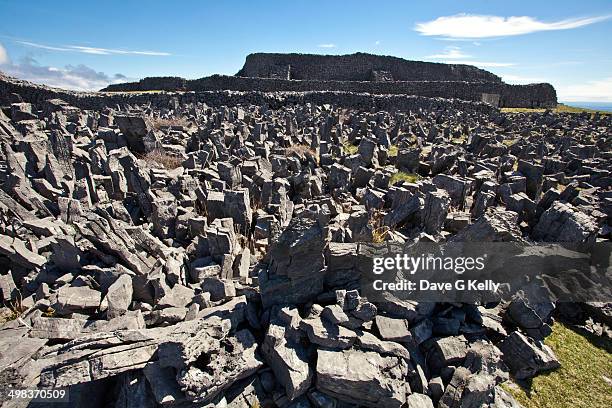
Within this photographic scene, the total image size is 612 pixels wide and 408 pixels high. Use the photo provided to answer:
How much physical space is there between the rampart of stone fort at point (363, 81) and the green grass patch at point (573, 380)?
32902 mm

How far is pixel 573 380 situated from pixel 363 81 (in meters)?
39.4

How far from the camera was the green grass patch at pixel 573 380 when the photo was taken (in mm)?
4027

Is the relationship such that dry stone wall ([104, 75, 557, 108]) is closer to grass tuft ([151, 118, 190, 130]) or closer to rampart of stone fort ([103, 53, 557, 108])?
rampart of stone fort ([103, 53, 557, 108])

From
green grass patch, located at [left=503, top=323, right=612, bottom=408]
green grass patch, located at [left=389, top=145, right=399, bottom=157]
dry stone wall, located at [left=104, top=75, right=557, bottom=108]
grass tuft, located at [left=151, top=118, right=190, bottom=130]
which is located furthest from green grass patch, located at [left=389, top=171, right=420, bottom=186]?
dry stone wall, located at [left=104, top=75, right=557, bottom=108]

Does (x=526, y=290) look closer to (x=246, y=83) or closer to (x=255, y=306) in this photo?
(x=255, y=306)

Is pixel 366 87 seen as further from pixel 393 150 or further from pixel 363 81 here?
pixel 393 150

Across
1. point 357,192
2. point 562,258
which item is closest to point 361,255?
point 562,258

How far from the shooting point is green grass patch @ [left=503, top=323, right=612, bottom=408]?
403 cm

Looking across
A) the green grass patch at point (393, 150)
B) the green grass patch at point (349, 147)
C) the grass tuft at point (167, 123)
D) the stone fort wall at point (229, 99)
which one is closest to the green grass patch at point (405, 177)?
the green grass patch at point (393, 150)

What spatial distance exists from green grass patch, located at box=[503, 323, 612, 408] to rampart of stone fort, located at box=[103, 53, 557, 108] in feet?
108

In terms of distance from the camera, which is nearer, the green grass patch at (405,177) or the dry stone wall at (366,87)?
the green grass patch at (405,177)

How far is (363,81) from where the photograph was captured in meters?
39.6

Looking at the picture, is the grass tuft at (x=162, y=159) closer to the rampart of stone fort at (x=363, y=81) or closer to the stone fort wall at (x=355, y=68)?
the rampart of stone fort at (x=363, y=81)

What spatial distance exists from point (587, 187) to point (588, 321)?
733 cm
